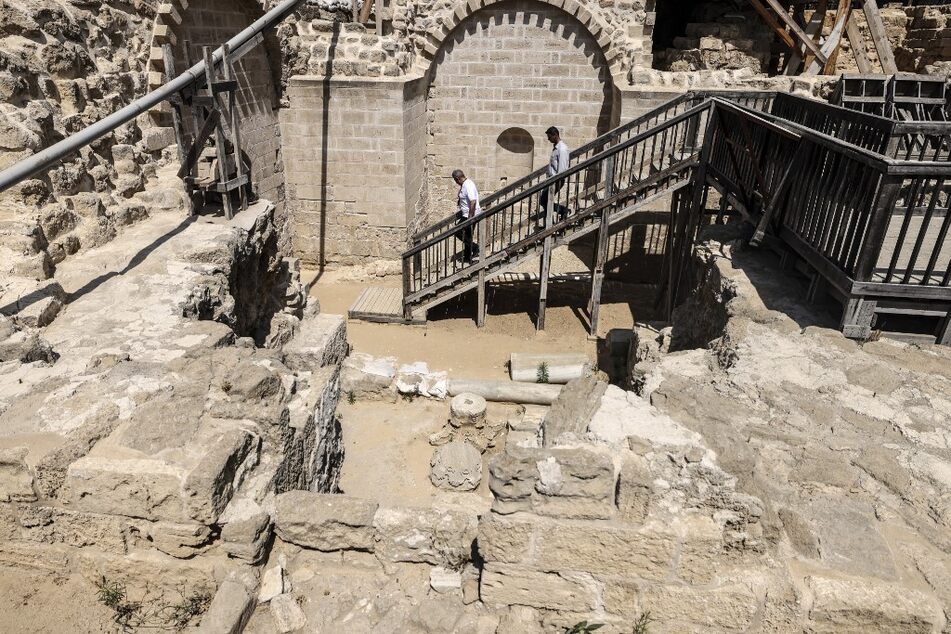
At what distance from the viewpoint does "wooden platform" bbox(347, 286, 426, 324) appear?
376 inches

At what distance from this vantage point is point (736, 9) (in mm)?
12086

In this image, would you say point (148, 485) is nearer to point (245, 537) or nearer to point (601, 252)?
point (245, 537)

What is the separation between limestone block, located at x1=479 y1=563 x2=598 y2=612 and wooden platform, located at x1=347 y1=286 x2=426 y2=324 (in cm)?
689

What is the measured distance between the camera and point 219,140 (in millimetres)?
6059

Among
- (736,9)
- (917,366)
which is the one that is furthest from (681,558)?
(736,9)

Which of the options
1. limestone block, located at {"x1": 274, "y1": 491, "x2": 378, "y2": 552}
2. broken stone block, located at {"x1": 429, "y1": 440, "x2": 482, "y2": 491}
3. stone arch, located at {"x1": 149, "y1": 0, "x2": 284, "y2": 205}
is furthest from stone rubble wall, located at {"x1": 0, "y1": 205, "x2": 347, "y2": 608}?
stone arch, located at {"x1": 149, "y1": 0, "x2": 284, "y2": 205}

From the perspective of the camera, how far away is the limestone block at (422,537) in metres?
3.19

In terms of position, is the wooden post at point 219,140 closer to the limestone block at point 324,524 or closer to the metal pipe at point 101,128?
the metal pipe at point 101,128

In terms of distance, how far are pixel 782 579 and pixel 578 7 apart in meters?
10.3

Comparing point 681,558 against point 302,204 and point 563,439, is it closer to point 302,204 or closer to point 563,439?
point 563,439

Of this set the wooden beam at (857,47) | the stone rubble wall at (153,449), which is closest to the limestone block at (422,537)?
the stone rubble wall at (153,449)

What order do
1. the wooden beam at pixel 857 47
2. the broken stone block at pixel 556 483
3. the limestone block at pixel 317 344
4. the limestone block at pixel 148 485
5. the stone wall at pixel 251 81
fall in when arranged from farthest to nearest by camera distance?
the wooden beam at pixel 857 47 → the stone wall at pixel 251 81 → the limestone block at pixel 317 344 → the limestone block at pixel 148 485 → the broken stone block at pixel 556 483

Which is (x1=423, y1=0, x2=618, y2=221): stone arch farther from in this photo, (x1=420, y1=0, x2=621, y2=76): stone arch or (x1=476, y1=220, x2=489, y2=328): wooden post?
(x1=476, y1=220, x2=489, y2=328): wooden post

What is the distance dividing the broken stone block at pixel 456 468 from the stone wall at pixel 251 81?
443cm
